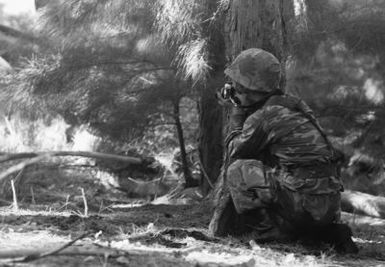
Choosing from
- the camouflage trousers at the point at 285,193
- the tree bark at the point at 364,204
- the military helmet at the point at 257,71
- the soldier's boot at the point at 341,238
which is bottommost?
the tree bark at the point at 364,204

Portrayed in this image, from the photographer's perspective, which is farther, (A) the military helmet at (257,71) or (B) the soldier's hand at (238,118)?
(B) the soldier's hand at (238,118)

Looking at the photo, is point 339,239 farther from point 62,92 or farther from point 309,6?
point 62,92

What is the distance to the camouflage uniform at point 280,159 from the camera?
3840 mm

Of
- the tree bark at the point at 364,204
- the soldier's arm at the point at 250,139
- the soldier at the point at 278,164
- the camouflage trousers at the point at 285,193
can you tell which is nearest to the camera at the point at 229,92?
the soldier at the point at 278,164

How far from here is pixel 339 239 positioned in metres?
3.97

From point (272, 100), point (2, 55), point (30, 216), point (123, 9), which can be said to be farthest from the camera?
point (2, 55)

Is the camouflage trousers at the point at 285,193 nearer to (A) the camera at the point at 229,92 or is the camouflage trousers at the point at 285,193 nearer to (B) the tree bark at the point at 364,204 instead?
(A) the camera at the point at 229,92

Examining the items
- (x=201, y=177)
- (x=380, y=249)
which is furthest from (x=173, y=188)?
(x=380, y=249)

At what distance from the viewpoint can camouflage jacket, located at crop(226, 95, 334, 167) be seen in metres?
3.85

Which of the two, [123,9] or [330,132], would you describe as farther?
[330,132]

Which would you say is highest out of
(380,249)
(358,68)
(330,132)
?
(358,68)

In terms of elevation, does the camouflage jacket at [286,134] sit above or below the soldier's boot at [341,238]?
Result: above

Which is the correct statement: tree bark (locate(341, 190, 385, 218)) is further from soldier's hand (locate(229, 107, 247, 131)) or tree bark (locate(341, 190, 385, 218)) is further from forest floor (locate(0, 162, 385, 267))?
soldier's hand (locate(229, 107, 247, 131))

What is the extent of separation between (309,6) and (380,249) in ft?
9.87
